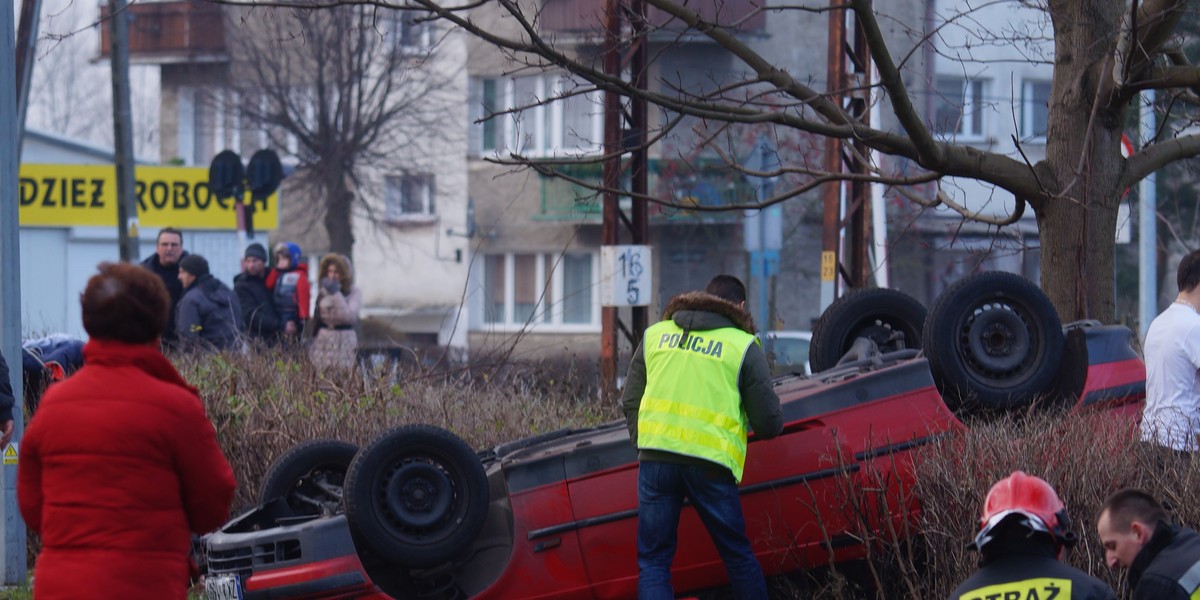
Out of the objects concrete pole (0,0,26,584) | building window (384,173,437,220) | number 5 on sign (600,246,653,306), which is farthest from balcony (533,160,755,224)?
concrete pole (0,0,26,584)

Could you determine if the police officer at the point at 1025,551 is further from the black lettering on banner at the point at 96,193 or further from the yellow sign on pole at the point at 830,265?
the black lettering on banner at the point at 96,193

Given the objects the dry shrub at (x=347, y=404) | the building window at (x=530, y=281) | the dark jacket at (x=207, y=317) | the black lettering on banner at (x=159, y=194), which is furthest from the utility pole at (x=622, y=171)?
the building window at (x=530, y=281)

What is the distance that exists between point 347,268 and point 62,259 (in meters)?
14.0

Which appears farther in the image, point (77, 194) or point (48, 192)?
point (77, 194)

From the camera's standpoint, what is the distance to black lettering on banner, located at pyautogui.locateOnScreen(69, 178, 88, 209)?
2594 centimetres

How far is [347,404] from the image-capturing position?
31.6ft

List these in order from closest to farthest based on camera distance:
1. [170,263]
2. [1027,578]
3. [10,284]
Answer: [1027,578] < [10,284] < [170,263]

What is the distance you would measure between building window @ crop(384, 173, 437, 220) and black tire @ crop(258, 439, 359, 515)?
30.0m

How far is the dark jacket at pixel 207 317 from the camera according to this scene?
12542 mm

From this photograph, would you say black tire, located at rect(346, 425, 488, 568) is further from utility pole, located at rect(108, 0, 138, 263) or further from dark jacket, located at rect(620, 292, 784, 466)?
utility pole, located at rect(108, 0, 138, 263)

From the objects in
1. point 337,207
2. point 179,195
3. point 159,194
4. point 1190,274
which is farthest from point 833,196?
Result: point 337,207

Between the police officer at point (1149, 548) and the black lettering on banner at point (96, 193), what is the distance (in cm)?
2459

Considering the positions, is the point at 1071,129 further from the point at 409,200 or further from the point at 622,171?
the point at 409,200

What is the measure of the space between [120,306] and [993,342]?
4.14 metres
